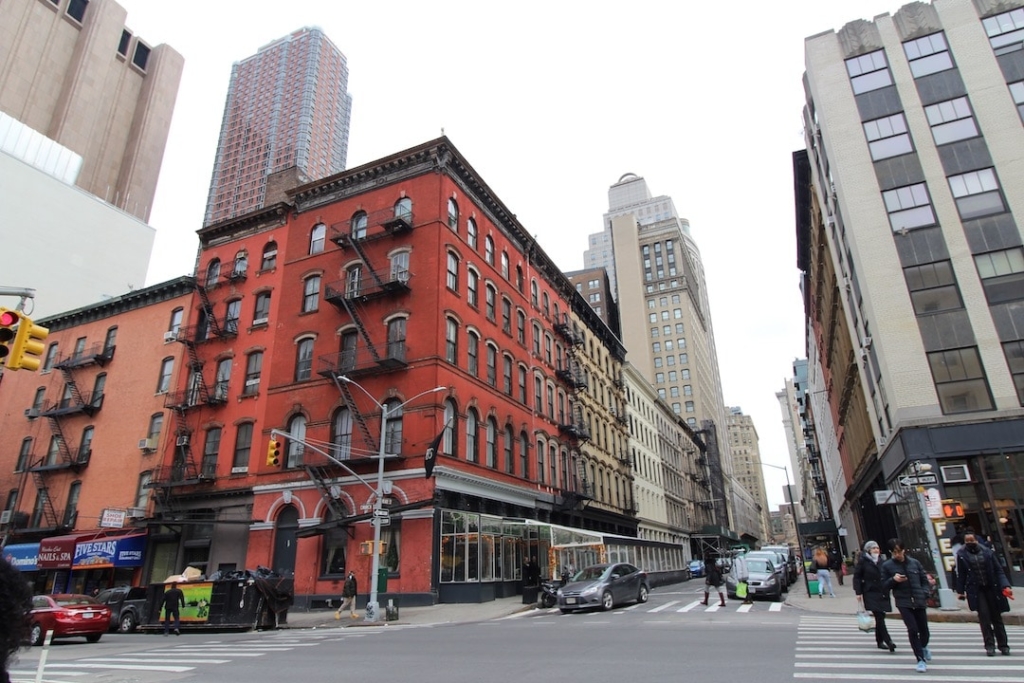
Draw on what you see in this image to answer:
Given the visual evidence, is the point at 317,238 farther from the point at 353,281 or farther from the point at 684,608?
the point at 684,608

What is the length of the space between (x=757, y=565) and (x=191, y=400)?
98.7 feet

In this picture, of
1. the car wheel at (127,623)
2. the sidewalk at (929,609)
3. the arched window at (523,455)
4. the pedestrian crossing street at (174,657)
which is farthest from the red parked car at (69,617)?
the sidewalk at (929,609)

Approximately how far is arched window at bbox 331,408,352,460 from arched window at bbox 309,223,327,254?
9.76 meters

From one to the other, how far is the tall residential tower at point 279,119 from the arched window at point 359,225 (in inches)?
3874

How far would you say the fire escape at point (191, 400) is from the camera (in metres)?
32.7

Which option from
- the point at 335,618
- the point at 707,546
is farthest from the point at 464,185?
the point at 707,546

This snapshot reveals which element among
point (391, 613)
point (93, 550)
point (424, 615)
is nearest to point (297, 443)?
point (391, 613)

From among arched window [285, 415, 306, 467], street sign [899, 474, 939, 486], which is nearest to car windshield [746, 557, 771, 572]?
street sign [899, 474, 939, 486]

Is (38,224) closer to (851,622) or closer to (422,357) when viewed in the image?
(422,357)

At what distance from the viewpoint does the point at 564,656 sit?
10.9m

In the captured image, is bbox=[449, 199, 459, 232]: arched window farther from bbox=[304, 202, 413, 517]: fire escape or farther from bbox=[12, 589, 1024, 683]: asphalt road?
bbox=[12, 589, 1024, 683]: asphalt road

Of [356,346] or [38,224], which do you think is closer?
[356,346]

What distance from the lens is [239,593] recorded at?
20.2 m

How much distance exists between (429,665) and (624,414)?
4706 cm
